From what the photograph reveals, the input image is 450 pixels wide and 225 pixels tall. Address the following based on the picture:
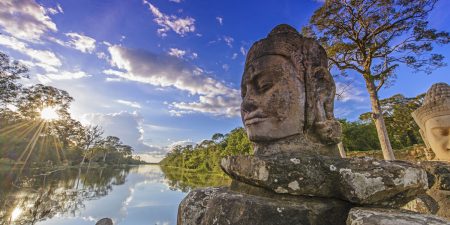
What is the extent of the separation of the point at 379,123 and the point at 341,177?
13.8m

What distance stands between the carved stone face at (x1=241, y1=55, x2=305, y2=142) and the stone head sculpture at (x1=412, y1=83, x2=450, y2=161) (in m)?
3.27

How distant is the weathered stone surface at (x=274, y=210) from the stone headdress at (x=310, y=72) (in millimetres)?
727

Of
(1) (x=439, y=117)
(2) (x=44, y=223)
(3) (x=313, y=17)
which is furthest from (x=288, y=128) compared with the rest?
(3) (x=313, y=17)

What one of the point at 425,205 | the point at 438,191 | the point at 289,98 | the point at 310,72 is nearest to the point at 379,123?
the point at 438,191

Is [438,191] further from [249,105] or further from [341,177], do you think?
[249,105]

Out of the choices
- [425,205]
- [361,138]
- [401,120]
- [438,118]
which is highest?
[401,120]

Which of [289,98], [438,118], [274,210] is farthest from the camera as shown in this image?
[438,118]

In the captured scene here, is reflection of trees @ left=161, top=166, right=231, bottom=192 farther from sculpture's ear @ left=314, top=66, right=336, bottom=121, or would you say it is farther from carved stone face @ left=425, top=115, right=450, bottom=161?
sculpture's ear @ left=314, top=66, right=336, bottom=121

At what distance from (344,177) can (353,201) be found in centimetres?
15

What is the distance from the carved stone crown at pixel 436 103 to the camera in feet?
12.8

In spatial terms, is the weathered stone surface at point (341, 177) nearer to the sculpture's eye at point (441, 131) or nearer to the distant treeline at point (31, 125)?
the sculpture's eye at point (441, 131)

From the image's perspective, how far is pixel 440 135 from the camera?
158 inches

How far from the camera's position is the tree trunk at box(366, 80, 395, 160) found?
482 inches

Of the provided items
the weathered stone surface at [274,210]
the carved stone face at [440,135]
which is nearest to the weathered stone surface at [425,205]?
the carved stone face at [440,135]
